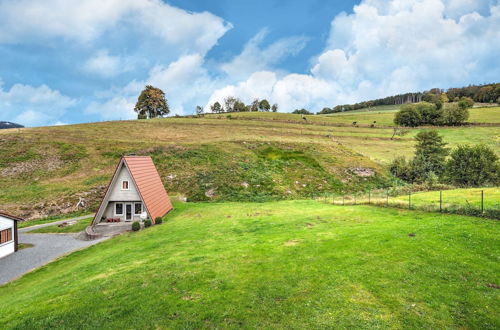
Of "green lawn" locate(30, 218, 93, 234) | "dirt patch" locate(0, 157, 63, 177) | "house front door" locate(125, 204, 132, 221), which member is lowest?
"green lawn" locate(30, 218, 93, 234)

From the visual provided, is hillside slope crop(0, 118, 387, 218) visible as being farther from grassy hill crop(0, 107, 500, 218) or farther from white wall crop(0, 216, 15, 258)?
white wall crop(0, 216, 15, 258)

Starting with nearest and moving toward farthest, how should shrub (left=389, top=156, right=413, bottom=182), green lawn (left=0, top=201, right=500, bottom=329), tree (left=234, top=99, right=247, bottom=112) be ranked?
green lawn (left=0, top=201, right=500, bottom=329) < shrub (left=389, top=156, right=413, bottom=182) < tree (left=234, top=99, right=247, bottom=112)

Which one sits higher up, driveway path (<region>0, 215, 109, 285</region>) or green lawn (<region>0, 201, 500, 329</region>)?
green lawn (<region>0, 201, 500, 329</region>)

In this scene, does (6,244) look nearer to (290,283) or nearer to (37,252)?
(37,252)

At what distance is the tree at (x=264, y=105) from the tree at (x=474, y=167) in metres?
131

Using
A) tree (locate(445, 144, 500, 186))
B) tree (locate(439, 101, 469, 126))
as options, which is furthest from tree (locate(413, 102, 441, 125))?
tree (locate(445, 144, 500, 186))

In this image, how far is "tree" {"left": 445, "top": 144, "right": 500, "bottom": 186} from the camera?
43062mm

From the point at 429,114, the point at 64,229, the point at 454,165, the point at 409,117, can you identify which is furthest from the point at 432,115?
the point at 64,229

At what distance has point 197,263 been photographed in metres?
15.5

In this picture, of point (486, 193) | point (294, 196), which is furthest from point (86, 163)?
point (486, 193)

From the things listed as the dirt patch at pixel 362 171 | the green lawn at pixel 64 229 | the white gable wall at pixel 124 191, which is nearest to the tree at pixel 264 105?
the dirt patch at pixel 362 171

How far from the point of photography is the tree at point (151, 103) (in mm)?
120625

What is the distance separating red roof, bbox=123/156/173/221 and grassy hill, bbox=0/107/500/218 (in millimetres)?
9630

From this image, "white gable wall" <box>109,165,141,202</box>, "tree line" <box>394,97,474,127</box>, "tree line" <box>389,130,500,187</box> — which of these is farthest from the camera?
"tree line" <box>394,97,474,127</box>
